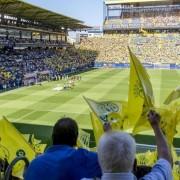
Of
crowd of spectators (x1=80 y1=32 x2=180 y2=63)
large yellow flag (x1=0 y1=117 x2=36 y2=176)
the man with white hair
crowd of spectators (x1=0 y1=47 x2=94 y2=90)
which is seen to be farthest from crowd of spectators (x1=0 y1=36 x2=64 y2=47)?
the man with white hair

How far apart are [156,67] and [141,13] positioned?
28.2 metres

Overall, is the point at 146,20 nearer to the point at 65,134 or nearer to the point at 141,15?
the point at 141,15

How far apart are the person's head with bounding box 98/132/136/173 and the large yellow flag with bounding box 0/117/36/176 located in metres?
3.40

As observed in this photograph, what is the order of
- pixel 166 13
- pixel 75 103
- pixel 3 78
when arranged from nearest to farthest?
pixel 75 103 → pixel 3 78 → pixel 166 13

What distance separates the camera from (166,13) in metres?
91.4

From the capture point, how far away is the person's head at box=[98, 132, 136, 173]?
2.64 meters

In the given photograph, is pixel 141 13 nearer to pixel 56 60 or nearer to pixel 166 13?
pixel 166 13

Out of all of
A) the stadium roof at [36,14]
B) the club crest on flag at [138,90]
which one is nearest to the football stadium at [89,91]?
the club crest on flag at [138,90]

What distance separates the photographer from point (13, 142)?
5.95 metres

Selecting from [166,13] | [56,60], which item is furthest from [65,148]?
[166,13]

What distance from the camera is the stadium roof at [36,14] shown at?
48037mm

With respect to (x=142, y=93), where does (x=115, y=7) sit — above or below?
above

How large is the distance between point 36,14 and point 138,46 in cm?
3075

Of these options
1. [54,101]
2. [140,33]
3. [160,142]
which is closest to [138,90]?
[160,142]
